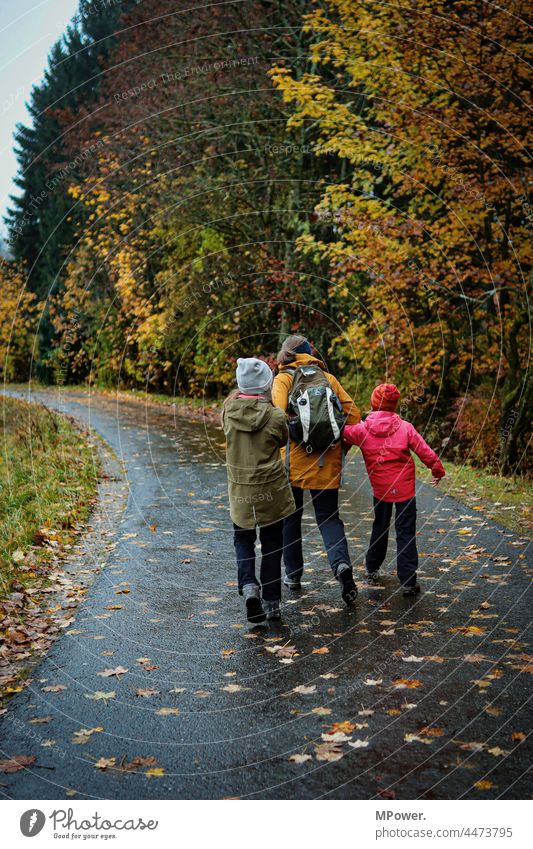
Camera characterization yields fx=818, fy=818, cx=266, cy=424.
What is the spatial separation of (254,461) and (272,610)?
1.13 metres

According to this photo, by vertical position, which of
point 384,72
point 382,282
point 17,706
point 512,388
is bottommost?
point 17,706

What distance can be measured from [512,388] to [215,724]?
10.4 m

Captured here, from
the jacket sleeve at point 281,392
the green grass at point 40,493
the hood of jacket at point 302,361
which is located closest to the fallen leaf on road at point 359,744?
the jacket sleeve at point 281,392

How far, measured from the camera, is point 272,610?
6.13 metres

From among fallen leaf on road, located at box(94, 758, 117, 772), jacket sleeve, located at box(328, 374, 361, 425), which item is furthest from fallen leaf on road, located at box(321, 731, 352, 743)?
jacket sleeve, located at box(328, 374, 361, 425)

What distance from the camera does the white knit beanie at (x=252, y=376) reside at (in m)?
6.00

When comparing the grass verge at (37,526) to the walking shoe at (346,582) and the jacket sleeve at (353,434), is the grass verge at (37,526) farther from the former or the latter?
the jacket sleeve at (353,434)

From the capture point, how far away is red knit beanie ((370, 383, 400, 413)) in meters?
6.66

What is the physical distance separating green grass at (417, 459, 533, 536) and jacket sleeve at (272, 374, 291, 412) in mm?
3453

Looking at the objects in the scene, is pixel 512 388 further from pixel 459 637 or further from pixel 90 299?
pixel 90 299

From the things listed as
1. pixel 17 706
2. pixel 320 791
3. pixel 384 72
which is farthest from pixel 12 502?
pixel 384 72

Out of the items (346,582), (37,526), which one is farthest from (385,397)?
(37,526)

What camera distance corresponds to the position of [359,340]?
15219mm

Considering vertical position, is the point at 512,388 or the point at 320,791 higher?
the point at 512,388
